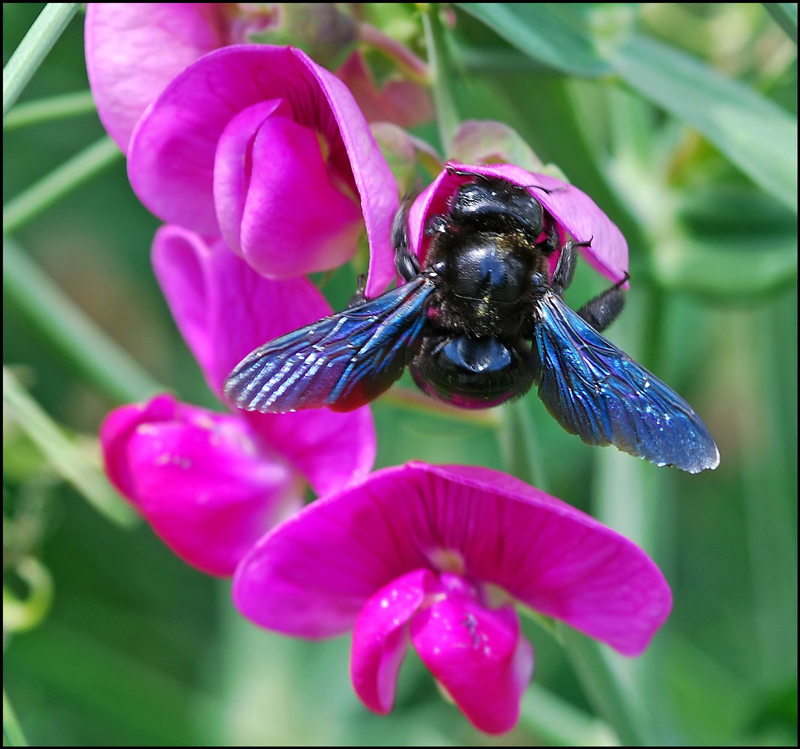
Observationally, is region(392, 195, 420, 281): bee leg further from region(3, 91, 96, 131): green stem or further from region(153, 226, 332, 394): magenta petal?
region(3, 91, 96, 131): green stem

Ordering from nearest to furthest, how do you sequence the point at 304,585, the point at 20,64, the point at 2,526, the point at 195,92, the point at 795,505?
the point at 20,64, the point at 195,92, the point at 304,585, the point at 2,526, the point at 795,505

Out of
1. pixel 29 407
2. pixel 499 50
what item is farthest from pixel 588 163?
pixel 29 407

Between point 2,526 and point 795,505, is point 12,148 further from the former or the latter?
point 795,505

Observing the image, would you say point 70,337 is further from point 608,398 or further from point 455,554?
point 608,398

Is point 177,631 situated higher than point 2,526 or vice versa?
point 2,526

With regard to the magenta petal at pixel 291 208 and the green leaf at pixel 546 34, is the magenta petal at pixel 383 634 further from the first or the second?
the green leaf at pixel 546 34

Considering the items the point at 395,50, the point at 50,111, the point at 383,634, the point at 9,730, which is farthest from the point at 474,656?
the point at 50,111

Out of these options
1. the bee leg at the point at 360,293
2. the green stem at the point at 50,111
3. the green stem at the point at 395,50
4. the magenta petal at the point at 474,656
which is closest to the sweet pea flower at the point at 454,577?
the magenta petal at the point at 474,656
